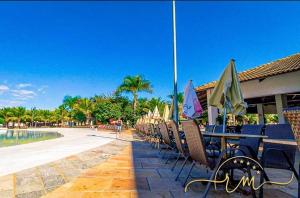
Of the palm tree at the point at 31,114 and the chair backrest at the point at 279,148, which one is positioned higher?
the palm tree at the point at 31,114

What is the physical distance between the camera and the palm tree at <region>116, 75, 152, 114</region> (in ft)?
96.3

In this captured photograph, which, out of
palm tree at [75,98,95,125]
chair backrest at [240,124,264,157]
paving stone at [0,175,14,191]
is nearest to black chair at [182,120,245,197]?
chair backrest at [240,124,264,157]

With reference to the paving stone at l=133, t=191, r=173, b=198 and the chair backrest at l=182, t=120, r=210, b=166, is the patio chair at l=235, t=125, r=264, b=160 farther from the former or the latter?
the paving stone at l=133, t=191, r=173, b=198

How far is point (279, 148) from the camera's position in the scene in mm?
2850

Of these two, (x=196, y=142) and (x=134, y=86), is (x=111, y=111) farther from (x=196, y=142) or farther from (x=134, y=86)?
(x=196, y=142)

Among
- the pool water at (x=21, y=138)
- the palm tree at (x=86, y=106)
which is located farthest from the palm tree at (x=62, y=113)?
the pool water at (x=21, y=138)

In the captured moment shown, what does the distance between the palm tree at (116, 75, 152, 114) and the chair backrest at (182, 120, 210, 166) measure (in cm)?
2655

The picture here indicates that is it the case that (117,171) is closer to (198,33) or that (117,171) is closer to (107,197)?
(107,197)

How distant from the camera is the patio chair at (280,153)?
2.63m

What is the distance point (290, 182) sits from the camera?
330 cm

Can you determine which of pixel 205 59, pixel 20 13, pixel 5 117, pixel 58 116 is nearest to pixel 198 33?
pixel 205 59

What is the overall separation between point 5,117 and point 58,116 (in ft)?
46.7

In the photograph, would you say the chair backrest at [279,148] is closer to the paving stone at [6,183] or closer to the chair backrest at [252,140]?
the chair backrest at [252,140]

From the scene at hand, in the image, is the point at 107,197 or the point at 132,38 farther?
the point at 132,38
